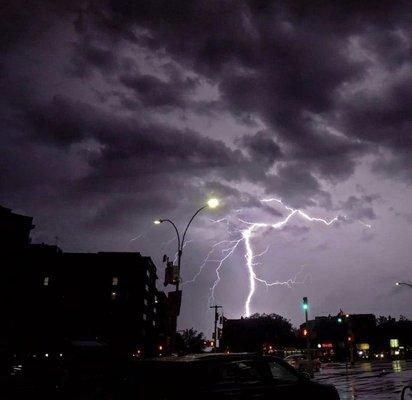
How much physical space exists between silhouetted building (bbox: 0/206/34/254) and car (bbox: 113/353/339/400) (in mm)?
47284

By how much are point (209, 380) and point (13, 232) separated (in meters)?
48.5

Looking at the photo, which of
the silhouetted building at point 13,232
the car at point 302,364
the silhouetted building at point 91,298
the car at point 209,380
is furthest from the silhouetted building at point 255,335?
the car at point 209,380

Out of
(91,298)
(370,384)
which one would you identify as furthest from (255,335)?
(370,384)

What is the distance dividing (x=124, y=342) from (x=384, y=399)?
79.9 meters

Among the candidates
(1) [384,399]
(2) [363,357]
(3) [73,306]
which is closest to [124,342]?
(3) [73,306]

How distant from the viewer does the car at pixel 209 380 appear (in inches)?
208

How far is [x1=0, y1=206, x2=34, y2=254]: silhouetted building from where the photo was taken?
48.1m

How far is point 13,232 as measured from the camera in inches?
1925

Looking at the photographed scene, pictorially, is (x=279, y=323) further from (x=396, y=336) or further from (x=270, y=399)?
(x=270, y=399)

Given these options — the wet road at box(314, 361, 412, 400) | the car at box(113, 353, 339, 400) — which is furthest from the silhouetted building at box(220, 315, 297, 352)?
the car at box(113, 353, 339, 400)

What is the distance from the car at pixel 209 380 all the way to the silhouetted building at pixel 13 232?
4728 cm

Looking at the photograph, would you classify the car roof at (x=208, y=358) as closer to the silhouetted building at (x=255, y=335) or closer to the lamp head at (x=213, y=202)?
the lamp head at (x=213, y=202)

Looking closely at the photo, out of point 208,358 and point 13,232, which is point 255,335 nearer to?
point 13,232

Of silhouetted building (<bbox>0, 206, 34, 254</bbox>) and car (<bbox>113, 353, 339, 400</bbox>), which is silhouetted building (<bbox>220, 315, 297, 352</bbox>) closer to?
silhouetted building (<bbox>0, 206, 34, 254</bbox>)
